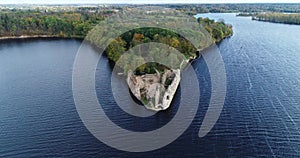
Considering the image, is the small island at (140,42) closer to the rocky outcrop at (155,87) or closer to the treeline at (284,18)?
the rocky outcrop at (155,87)

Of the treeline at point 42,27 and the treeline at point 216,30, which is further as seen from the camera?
the treeline at point 42,27

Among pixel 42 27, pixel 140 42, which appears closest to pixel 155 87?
pixel 140 42

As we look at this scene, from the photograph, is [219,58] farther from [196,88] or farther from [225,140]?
[225,140]

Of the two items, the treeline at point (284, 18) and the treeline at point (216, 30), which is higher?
the treeline at point (284, 18)

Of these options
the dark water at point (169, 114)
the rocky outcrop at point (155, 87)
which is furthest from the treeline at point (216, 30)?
the rocky outcrop at point (155, 87)

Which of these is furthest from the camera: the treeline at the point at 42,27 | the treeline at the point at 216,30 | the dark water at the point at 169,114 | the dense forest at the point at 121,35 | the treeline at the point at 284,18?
the treeline at the point at 284,18

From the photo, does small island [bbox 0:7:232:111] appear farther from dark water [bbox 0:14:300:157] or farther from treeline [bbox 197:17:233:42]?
dark water [bbox 0:14:300:157]
